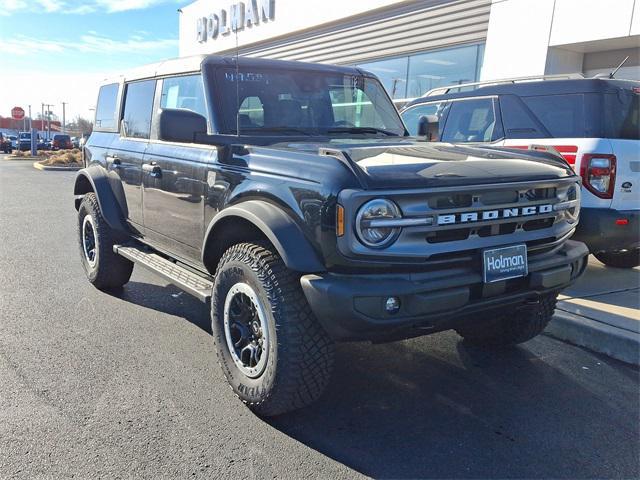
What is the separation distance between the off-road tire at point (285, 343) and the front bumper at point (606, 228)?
3.19 metres

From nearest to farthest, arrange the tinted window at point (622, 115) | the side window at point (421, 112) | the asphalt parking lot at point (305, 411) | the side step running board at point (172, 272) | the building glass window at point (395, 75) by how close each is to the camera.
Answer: the asphalt parking lot at point (305, 411)
the side step running board at point (172, 272)
the tinted window at point (622, 115)
the side window at point (421, 112)
the building glass window at point (395, 75)

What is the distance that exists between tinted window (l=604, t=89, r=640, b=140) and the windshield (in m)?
2.03

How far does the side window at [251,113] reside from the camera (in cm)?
387

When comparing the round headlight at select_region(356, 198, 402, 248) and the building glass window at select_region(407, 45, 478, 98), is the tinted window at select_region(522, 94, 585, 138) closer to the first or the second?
the round headlight at select_region(356, 198, 402, 248)

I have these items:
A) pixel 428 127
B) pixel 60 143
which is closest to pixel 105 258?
pixel 428 127

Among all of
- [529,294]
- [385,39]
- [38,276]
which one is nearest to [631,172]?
[529,294]

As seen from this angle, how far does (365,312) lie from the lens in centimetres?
258

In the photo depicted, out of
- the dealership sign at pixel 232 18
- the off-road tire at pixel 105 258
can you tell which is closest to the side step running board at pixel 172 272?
the off-road tire at pixel 105 258

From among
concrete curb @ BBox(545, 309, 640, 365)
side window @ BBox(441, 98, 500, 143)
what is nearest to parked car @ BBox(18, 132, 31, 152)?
side window @ BBox(441, 98, 500, 143)

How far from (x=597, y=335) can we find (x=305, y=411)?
2.42 m

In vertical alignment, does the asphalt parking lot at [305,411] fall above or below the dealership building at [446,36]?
below

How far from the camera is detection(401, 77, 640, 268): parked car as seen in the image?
16.5 ft

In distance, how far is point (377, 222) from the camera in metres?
2.64

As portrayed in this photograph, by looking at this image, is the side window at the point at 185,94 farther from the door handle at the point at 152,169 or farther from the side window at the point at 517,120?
the side window at the point at 517,120
